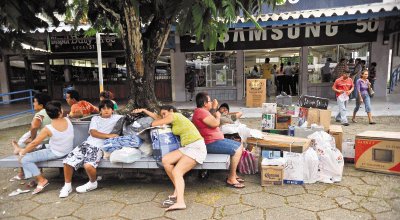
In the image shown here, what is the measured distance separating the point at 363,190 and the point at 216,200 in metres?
1.95

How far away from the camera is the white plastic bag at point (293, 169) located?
4320 mm

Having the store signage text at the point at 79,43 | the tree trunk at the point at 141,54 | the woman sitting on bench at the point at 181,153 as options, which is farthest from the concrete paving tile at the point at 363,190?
the store signage text at the point at 79,43

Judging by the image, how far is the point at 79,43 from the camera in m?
13.1

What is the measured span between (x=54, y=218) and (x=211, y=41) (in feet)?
8.96

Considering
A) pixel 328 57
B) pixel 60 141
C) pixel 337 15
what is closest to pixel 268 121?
pixel 60 141

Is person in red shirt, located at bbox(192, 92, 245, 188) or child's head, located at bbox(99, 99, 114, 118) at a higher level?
child's head, located at bbox(99, 99, 114, 118)

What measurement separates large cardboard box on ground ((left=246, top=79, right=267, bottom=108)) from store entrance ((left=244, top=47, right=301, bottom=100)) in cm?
287

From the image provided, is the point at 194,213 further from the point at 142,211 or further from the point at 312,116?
the point at 312,116

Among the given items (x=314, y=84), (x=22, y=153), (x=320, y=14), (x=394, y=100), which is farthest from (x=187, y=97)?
(x=22, y=153)

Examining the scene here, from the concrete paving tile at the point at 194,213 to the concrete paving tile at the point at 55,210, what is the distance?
122 centimetres

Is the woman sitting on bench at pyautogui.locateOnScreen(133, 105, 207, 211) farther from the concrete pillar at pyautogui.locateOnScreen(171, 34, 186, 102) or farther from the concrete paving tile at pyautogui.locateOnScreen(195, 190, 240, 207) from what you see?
the concrete pillar at pyautogui.locateOnScreen(171, 34, 186, 102)

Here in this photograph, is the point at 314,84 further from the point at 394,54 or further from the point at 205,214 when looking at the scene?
the point at 205,214

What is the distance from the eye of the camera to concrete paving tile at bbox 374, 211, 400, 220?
11.1 feet

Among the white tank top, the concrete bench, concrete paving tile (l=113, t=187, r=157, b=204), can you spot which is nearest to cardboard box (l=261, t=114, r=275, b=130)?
the concrete bench
